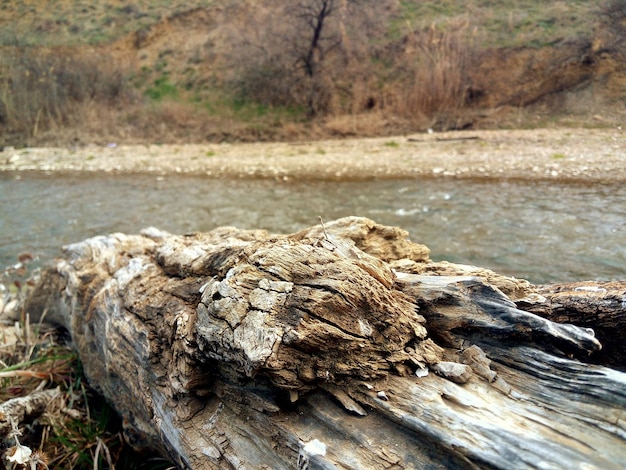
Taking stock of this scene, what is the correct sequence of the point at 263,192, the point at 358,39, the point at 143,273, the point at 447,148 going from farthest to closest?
the point at 358,39
the point at 447,148
the point at 263,192
the point at 143,273

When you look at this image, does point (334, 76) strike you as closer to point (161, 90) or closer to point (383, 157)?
point (383, 157)

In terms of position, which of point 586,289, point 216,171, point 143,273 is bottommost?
point 216,171

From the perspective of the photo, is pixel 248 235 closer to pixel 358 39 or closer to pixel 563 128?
pixel 563 128

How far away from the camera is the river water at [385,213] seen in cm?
661

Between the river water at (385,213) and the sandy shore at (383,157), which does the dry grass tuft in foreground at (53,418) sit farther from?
the sandy shore at (383,157)

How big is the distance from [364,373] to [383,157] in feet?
38.9

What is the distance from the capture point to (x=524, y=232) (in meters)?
7.39

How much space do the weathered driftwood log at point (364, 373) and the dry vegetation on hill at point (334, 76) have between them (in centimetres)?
1311

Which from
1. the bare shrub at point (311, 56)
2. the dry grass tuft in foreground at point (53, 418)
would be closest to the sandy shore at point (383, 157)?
the bare shrub at point (311, 56)

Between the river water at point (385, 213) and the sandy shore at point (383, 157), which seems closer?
the river water at point (385, 213)

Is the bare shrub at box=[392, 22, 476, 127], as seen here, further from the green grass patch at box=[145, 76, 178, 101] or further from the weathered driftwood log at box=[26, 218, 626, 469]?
the weathered driftwood log at box=[26, 218, 626, 469]

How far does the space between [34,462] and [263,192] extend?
877 cm

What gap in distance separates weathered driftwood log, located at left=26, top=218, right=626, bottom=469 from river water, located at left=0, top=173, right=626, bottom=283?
3.88 meters

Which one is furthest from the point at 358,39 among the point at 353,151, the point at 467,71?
the point at 353,151
